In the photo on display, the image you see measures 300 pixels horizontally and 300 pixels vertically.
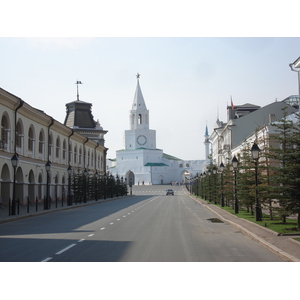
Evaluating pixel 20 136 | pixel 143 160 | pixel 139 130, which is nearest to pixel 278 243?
pixel 20 136

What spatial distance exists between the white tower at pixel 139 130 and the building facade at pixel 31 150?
10323cm

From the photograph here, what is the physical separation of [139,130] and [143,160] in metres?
12.1

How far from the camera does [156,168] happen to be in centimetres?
16688

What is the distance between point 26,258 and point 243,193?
1586 cm

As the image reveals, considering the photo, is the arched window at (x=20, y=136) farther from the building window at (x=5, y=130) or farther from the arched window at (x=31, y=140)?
the building window at (x=5, y=130)

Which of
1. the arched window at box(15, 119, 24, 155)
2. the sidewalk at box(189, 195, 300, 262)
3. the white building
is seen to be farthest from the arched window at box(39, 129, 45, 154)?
the white building

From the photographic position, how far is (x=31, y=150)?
1793 inches

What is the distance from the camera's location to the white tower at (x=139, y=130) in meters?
169

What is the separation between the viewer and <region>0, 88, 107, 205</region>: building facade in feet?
124

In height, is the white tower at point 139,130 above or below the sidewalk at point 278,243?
above

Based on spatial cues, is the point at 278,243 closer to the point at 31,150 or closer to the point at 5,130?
the point at 5,130

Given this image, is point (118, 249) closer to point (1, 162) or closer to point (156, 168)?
point (1, 162)

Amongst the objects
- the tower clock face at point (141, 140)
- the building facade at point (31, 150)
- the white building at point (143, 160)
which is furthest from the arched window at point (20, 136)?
the tower clock face at point (141, 140)

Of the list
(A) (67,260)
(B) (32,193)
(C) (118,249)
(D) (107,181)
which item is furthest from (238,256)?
(D) (107,181)
